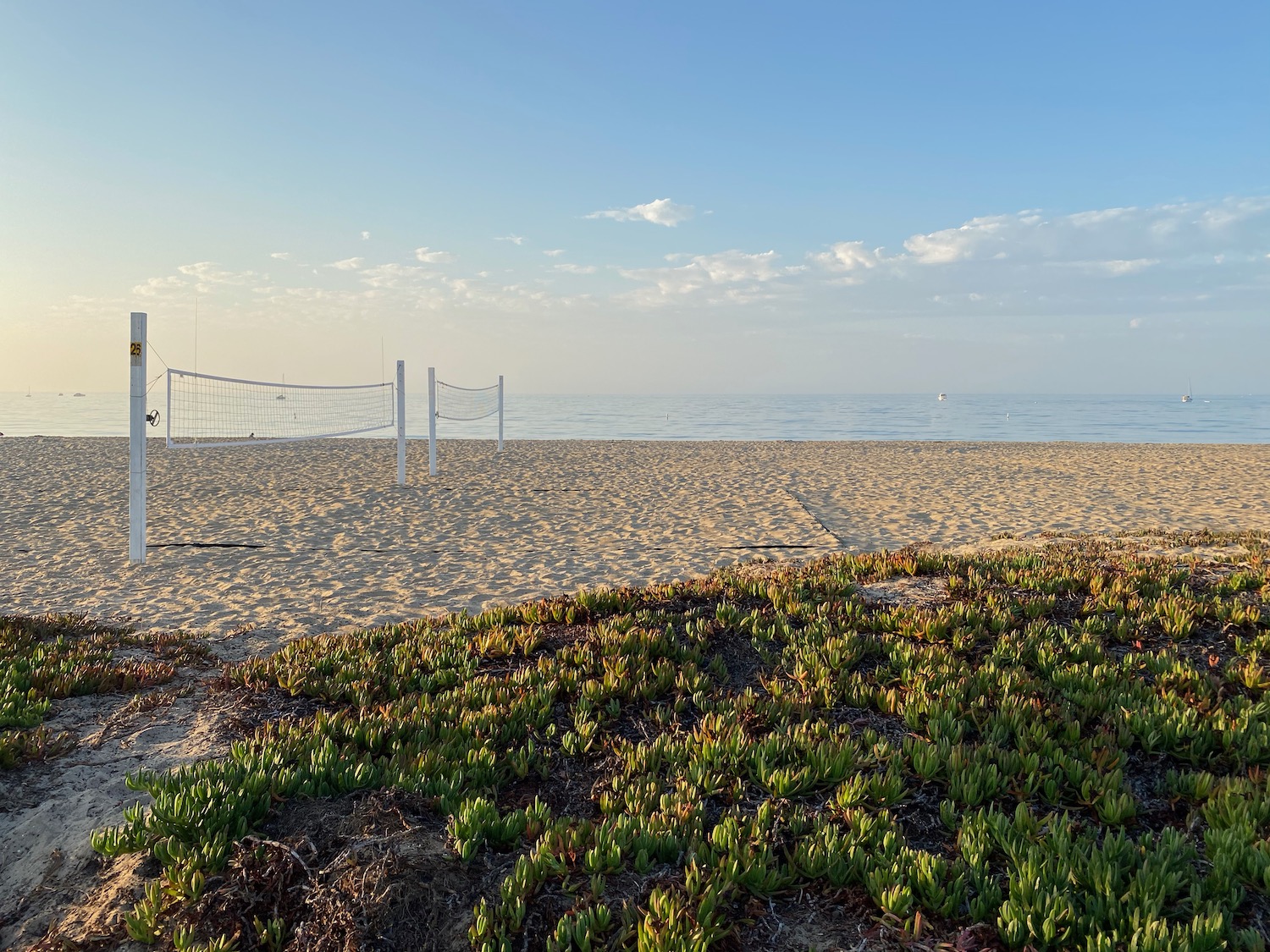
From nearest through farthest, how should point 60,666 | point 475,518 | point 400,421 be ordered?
point 60,666 → point 475,518 → point 400,421

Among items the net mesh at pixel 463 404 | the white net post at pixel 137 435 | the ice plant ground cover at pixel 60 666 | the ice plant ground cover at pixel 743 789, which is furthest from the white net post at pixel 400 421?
the net mesh at pixel 463 404

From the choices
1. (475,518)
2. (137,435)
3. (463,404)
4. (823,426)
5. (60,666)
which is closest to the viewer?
(60,666)

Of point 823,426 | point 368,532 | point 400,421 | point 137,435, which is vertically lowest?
point 368,532

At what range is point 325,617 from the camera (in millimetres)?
6887

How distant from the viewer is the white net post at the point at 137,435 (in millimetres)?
8961

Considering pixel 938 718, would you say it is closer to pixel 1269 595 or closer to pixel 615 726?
pixel 615 726

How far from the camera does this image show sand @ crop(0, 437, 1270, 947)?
3.57 metres

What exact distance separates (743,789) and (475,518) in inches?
374

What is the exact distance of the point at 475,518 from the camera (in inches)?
482

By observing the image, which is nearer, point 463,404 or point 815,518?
point 815,518

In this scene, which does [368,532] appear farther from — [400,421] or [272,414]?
[272,414]

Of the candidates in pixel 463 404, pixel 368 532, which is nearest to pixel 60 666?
pixel 368 532

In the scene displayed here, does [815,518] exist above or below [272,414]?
below

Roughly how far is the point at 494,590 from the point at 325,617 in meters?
1.65
